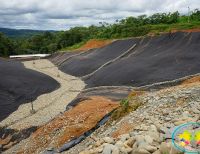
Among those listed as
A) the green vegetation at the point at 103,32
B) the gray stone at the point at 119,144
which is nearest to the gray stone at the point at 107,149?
the gray stone at the point at 119,144

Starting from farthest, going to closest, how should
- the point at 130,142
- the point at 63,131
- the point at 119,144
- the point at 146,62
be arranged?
the point at 146,62 → the point at 63,131 → the point at 119,144 → the point at 130,142

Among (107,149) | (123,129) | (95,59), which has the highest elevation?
(107,149)

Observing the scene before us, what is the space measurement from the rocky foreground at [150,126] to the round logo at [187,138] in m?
0.19

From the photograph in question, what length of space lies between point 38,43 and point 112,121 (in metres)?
96.9

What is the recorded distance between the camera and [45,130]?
17.7m

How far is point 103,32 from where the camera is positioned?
223 feet

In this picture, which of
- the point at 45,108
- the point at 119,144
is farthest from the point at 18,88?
the point at 119,144

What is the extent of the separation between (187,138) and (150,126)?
6.99 ft

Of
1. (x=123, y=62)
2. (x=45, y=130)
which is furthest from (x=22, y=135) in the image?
(x=123, y=62)

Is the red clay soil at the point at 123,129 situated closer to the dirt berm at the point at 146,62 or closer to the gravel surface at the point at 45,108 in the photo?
the gravel surface at the point at 45,108

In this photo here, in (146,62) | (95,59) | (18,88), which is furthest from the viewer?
(95,59)

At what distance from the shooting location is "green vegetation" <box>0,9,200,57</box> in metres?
53.9

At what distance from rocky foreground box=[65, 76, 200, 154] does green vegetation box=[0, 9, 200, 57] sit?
32869mm

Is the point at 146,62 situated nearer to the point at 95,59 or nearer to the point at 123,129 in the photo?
the point at 95,59
